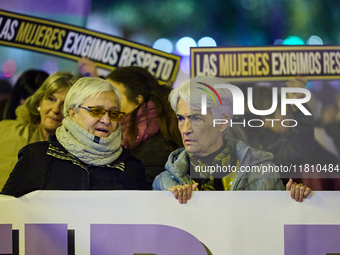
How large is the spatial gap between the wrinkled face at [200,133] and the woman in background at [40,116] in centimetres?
91

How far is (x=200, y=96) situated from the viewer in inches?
101

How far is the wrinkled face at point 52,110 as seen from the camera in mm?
2652

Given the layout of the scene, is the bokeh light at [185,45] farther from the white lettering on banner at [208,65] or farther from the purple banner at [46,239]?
the purple banner at [46,239]

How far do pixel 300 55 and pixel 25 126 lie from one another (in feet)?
6.90

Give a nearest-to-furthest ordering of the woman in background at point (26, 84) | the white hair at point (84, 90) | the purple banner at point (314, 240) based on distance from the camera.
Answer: the purple banner at point (314, 240) < the white hair at point (84, 90) < the woman in background at point (26, 84)

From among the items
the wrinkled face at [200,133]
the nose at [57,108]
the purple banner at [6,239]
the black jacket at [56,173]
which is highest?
the nose at [57,108]

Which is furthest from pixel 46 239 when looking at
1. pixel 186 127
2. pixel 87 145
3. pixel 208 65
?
pixel 208 65

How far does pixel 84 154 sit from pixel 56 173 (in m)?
0.24

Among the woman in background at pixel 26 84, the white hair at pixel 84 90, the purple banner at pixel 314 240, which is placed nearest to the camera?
the purple banner at pixel 314 240

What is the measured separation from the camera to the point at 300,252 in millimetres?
2406

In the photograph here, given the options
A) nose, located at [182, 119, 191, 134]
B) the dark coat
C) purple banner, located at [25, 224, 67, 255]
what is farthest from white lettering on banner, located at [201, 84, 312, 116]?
purple banner, located at [25, 224, 67, 255]

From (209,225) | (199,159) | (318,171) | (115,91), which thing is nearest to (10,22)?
(115,91)

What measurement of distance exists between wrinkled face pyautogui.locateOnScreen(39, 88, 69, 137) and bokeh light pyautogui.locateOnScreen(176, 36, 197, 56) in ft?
2.96

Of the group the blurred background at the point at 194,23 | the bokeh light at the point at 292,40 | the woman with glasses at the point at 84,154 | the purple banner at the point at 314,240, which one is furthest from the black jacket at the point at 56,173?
the bokeh light at the point at 292,40
